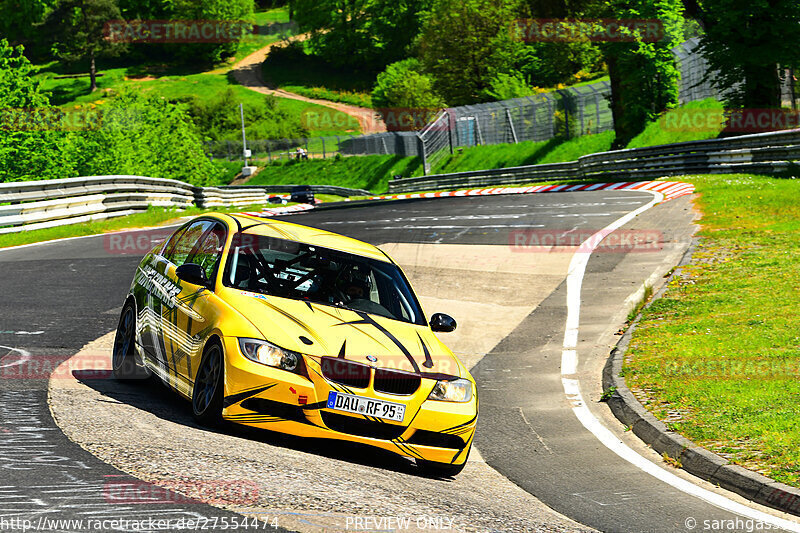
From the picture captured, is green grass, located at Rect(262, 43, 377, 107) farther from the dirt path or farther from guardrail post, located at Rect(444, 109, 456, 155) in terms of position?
guardrail post, located at Rect(444, 109, 456, 155)

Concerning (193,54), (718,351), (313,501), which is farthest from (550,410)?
(193,54)

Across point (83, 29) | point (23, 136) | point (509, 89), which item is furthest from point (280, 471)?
point (83, 29)

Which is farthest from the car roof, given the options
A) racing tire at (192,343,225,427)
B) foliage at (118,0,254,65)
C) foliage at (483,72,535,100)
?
foliage at (118,0,254,65)

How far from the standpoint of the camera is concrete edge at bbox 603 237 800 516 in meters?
6.64

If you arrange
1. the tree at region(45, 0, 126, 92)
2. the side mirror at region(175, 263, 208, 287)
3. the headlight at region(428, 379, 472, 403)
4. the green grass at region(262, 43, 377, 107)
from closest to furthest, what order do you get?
the headlight at region(428, 379, 472, 403)
the side mirror at region(175, 263, 208, 287)
the green grass at region(262, 43, 377, 107)
the tree at region(45, 0, 126, 92)

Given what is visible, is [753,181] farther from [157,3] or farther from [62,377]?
[157,3]

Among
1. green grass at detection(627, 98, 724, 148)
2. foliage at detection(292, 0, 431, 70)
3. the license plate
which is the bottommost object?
the license plate

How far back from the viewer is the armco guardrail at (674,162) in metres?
26.5

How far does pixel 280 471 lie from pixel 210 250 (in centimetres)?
287

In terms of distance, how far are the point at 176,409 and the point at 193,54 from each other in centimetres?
14464

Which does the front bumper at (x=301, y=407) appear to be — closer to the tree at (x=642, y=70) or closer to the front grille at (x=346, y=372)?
the front grille at (x=346, y=372)

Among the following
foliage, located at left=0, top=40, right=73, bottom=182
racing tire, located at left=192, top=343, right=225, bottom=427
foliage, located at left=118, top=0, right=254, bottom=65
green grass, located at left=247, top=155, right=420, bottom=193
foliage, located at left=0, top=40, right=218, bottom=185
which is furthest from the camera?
foliage, located at left=118, top=0, right=254, bottom=65

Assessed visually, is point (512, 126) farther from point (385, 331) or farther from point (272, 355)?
point (272, 355)

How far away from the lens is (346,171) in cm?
7988
